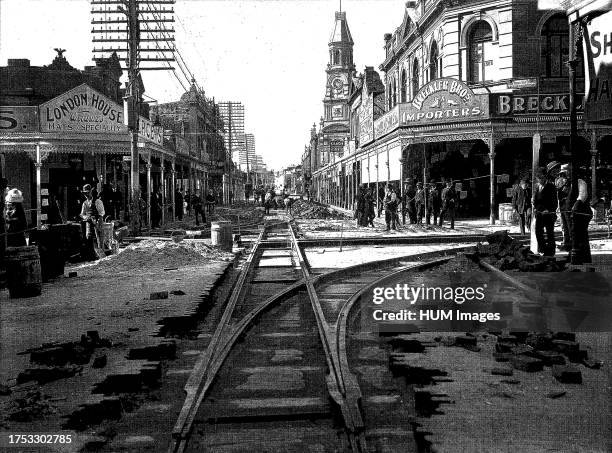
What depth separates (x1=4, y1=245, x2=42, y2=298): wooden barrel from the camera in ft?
33.7

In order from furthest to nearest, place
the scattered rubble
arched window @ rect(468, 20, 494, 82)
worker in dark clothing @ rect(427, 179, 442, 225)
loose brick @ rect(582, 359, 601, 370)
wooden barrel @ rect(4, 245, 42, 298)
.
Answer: arched window @ rect(468, 20, 494, 82) → worker in dark clothing @ rect(427, 179, 442, 225) → wooden barrel @ rect(4, 245, 42, 298) → loose brick @ rect(582, 359, 601, 370) → the scattered rubble

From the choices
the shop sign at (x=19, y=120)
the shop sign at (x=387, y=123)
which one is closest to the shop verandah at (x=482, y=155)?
the shop sign at (x=387, y=123)

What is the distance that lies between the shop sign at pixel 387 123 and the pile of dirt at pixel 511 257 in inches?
574

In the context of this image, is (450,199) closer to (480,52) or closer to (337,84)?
(480,52)

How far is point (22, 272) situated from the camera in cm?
1034

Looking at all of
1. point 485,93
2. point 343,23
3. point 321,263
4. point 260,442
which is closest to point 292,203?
point 485,93

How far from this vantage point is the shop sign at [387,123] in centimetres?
2664

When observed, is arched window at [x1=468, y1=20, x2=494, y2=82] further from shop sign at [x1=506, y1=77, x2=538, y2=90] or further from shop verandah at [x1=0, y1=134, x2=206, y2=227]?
shop verandah at [x1=0, y1=134, x2=206, y2=227]

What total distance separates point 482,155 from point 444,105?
16.0 ft

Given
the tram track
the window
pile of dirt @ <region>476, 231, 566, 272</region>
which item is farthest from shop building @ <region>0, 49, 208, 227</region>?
the window

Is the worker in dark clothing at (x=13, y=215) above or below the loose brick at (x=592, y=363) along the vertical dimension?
above

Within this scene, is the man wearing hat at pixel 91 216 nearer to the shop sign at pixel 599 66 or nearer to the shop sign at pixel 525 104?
the shop sign at pixel 599 66

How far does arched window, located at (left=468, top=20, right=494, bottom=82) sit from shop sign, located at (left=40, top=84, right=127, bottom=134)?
50.7 ft

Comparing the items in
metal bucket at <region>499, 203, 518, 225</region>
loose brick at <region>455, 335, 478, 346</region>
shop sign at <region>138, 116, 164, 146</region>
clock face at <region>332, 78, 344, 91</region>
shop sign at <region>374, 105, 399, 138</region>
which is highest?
clock face at <region>332, 78, 344, 91</region>
